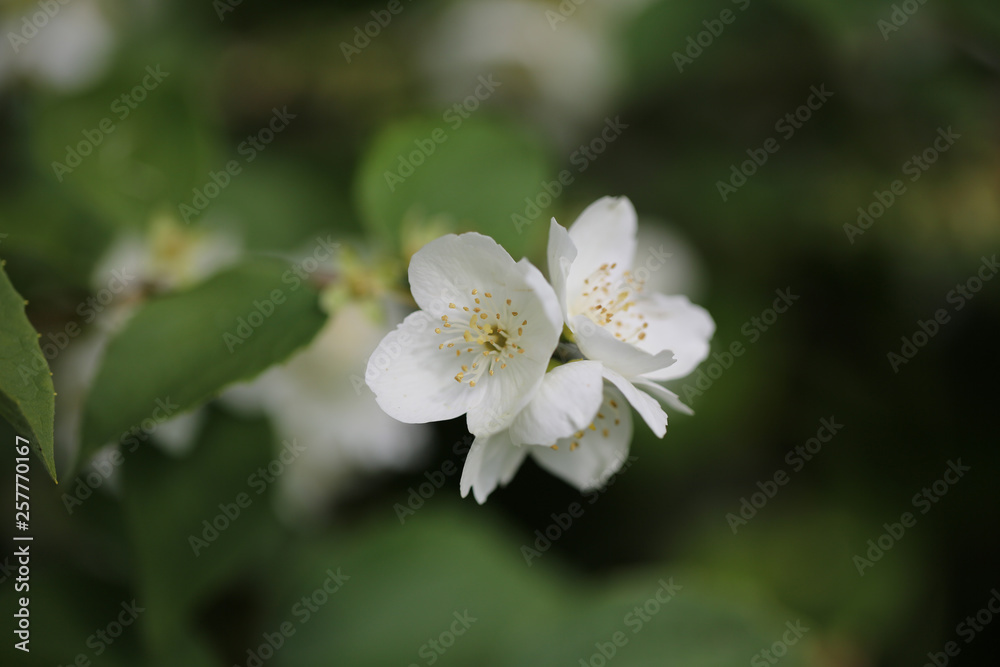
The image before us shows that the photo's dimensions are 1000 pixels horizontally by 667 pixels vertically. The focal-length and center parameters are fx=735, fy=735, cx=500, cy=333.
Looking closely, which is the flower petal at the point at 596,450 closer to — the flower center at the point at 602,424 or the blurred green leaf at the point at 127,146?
the flower center at the point at 602,424

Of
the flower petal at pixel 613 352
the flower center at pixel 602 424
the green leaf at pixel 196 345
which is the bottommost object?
the green leaf at pixel 196 345

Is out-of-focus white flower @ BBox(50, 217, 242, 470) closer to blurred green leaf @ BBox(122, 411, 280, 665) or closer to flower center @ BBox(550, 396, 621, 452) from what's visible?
blurred green leaf @ BBox(122, 411, 280, 665)

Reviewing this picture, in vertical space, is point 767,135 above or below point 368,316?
above

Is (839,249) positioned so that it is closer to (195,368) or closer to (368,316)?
(368,316)

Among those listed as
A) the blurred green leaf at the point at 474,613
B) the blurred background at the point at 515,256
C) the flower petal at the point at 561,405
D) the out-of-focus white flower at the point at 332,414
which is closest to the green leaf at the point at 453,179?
the blurred background at the point at 515,256

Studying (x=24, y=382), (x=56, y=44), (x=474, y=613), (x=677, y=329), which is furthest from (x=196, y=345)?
(x=56, y=44)

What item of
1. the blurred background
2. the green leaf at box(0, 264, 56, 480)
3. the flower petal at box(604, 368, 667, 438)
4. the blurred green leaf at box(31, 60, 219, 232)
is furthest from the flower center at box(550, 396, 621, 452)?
the blurred green leaf at box(31, 60, 219, 232)

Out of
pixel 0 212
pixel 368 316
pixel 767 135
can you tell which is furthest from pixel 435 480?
pixel 767 135
